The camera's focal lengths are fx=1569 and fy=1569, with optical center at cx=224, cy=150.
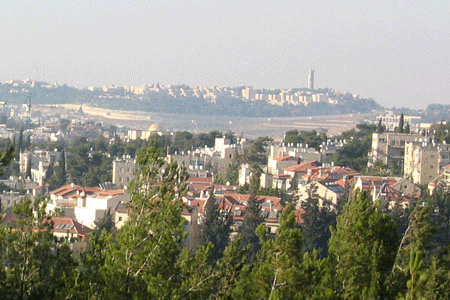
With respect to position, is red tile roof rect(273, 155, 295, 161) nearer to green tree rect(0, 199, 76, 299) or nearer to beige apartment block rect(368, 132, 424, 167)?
beige apartment block rect(368, 132, 424, 167)

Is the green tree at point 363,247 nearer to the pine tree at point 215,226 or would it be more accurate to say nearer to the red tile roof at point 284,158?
the pine tree at point 215,226

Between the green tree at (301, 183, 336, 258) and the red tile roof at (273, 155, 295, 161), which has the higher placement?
the green tree at (301, 183, 336, 258)

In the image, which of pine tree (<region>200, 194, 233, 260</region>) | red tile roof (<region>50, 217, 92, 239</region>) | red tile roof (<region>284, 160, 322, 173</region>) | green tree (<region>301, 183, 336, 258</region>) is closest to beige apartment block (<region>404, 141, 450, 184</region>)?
red tile roof (<region>284, 160, 322, 173</region>)

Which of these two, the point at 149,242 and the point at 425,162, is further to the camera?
the point at 425,162

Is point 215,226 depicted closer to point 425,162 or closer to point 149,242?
point 425,162

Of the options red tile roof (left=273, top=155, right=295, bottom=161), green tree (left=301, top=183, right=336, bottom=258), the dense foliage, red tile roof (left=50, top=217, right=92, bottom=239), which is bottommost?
red tile roof (left=273, top=155, right=295, bottom=161)

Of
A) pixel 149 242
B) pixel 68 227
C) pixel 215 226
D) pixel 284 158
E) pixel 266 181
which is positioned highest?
pixel 149 242

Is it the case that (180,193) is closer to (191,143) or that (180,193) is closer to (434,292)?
(434,292)

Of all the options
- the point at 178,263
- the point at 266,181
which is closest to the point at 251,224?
the point at 266,181

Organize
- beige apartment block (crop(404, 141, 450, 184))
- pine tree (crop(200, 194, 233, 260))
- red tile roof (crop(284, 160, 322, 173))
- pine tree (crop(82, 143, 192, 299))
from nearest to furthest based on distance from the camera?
pine tree (crop(82, 143, 192, 299)) < pine tree (crop(200, 194, 233, 260)) < beige apartment block (crop(404, 141, 450, 184)) < red tile roof (crop(284, 160, 322, 173))

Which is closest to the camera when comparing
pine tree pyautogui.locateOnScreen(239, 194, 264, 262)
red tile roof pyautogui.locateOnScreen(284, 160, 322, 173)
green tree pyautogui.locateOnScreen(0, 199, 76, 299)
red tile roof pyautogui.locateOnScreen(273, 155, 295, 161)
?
green tree pyautogui.locateOnScreen(0, 199, 76, 299)

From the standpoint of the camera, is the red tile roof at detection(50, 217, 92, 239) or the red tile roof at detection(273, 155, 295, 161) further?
the red tile roof at detection(273, 155, 295, 161)
